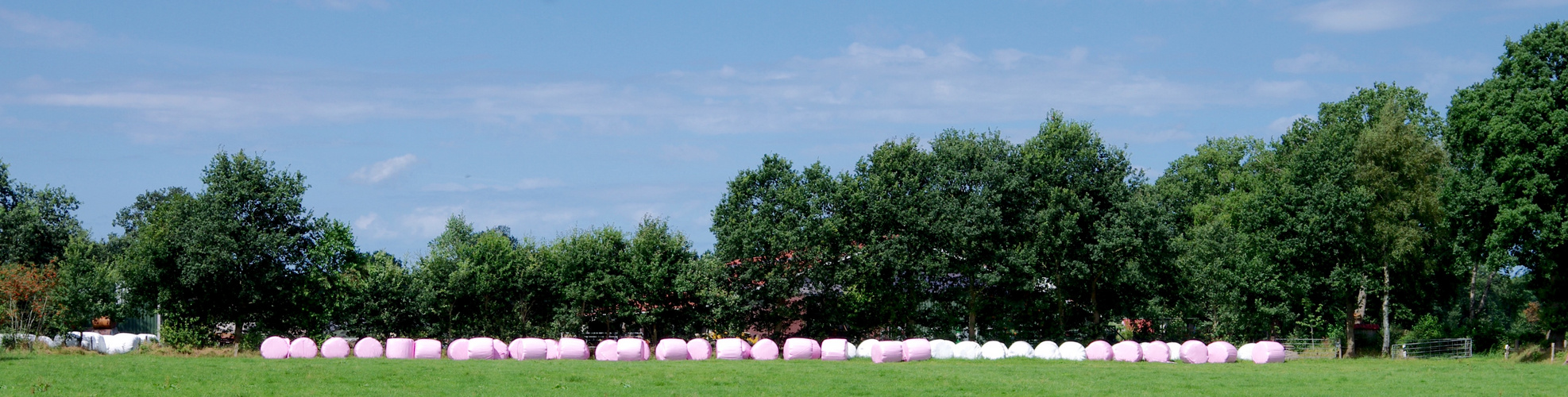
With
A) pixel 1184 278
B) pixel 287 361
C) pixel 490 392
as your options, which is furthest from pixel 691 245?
pixel 490 392

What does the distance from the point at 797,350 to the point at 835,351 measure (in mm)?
1474

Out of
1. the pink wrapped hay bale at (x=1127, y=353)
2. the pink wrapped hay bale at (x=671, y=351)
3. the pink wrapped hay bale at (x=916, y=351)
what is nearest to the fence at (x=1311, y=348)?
the pink wrapped hay bale at (x=1127, y=353)

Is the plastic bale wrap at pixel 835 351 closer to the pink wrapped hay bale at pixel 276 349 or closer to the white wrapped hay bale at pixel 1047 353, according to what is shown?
the white wrapped hay bale at pixel 1047 353

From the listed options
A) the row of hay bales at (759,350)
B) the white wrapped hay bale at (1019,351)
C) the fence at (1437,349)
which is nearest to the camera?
the row of hay bales at (759,350)

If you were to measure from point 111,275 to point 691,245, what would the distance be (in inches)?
1225

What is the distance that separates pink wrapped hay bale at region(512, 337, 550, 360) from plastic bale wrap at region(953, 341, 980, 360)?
15.8 m

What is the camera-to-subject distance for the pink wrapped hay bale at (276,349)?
1692 inches

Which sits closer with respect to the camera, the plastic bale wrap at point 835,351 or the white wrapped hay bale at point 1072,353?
the plastic bale wrap at point 835,351

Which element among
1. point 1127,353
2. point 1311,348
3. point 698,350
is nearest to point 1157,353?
point 1127,353

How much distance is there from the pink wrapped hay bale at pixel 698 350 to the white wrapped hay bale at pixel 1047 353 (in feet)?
42.5

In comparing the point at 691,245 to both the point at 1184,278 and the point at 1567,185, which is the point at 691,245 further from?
the point at 1567,185

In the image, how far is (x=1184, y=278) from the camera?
57.4 meters

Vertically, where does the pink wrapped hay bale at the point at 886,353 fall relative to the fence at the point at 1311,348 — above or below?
above

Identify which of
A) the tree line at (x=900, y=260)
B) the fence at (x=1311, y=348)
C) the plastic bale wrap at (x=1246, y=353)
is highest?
the tree line at (x=900, y=260)
